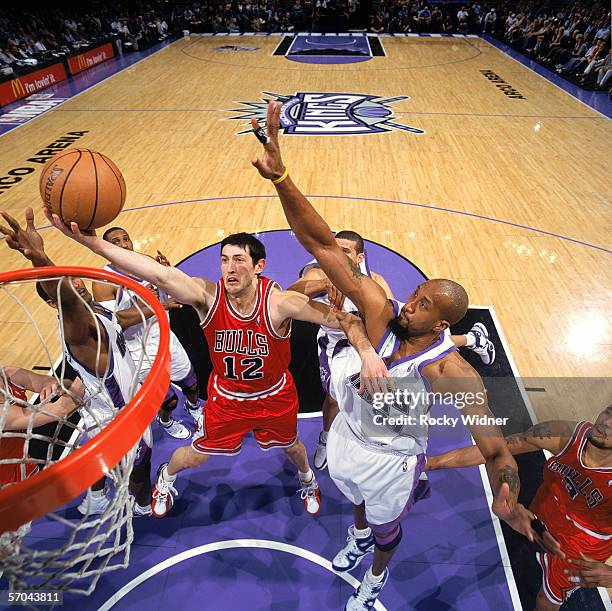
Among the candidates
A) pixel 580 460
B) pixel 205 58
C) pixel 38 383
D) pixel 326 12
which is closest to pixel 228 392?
pixel 38 383

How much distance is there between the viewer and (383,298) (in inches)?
96.1

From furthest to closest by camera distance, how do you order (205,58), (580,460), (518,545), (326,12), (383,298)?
(326,12) → (205,58) → (518,545) → (383,298) → (580,460)

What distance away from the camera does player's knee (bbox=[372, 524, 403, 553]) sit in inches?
95.3

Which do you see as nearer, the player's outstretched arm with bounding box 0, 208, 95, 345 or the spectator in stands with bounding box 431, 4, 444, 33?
the player's outstretched arm with bounding box 0, 208, 95, 345

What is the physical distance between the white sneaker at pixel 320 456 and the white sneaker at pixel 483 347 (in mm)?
1760

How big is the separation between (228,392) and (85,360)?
83 centimetres

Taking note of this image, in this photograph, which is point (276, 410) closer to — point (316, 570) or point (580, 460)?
point (316, 570)

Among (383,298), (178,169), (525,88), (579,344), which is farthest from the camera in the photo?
(525,88)

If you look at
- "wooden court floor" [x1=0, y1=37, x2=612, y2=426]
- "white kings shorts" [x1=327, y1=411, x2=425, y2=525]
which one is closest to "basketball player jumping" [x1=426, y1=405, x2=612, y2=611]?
"white kings shorts" [x1=327, y1=411, x2=425, y2=525]

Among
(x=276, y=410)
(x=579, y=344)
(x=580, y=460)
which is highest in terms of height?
(x=580, y=460)

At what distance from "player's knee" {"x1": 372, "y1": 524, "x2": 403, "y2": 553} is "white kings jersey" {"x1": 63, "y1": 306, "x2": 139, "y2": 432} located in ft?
5.02

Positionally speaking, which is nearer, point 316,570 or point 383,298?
point 383,298

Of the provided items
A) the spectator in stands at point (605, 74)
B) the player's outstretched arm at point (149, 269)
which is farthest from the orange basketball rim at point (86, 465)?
the spectator in stands at point (605, 74)

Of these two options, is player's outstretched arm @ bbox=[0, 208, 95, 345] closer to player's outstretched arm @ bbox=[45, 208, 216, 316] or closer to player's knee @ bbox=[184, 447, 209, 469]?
player's outstretched arm @ bbox=[45, 208, 216, 316]
